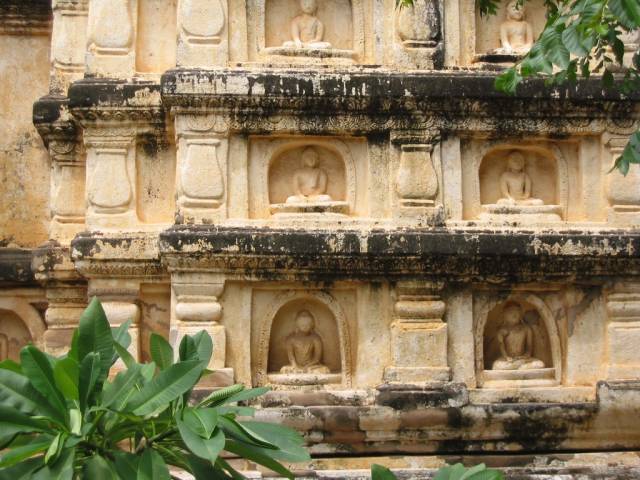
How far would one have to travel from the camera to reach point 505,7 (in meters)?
9.52

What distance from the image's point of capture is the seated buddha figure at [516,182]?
9227mm

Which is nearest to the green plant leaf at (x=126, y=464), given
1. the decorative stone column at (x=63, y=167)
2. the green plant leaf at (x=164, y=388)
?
the green plant leaf at (x=164, y=388)

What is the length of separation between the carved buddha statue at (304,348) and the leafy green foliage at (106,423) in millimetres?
2900

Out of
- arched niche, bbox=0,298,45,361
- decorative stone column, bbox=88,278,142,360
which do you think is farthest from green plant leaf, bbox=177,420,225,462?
arched niche, bbox=0,298,45,361

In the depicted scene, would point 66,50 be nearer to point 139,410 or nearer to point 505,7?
point 505,7

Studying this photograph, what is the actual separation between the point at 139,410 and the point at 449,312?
3.92 meters

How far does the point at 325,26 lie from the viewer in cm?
937

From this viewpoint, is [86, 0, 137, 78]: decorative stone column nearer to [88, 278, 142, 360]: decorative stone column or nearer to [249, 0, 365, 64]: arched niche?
[249, 0, 365, 64]: arched niche

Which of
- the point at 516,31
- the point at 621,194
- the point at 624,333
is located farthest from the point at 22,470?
the point at 516,31

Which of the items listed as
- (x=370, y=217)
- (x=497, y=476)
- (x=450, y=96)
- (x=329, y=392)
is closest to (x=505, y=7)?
(x=450, y=96)

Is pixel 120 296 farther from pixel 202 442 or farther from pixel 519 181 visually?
pixel 202 442

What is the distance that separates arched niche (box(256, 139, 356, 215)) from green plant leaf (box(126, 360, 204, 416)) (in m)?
3.41

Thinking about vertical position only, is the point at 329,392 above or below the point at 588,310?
below

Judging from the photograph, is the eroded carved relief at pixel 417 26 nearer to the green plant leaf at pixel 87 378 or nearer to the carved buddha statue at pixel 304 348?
the carved buddha statue at pixel 304 348
